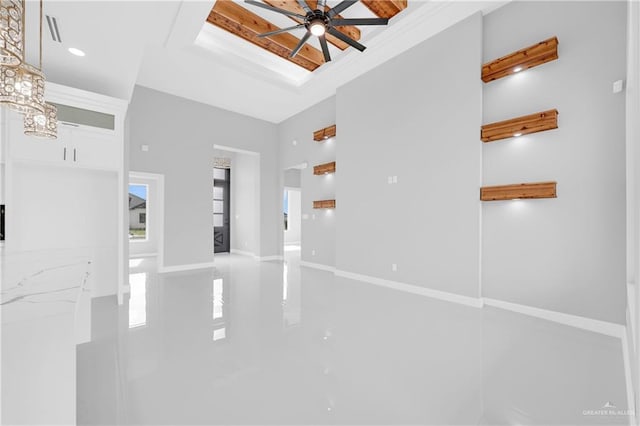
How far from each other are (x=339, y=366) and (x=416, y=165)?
3.28m

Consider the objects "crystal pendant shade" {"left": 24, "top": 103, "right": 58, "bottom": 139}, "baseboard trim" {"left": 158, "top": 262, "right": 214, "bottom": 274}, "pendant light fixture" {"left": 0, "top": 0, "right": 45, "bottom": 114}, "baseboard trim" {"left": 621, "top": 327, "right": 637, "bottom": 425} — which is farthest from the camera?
"baseboard trim" {"left": 158, "top": 262, "right": 214, "bottom": 274}

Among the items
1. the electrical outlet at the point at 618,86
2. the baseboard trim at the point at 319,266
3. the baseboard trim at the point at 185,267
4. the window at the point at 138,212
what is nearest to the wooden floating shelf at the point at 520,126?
the electrical outlet at the point at 618,86

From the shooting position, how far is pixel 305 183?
7008mm

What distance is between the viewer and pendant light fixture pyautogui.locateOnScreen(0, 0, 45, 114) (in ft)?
5.20

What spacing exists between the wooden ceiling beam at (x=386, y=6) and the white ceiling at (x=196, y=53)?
10 centimetres

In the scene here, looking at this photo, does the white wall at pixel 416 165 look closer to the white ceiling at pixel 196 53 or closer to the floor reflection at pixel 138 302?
the white ceiling at pixel 196 53

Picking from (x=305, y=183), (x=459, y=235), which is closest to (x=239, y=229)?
(x=305, y=183)

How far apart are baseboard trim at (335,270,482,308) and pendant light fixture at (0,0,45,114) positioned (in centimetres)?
464

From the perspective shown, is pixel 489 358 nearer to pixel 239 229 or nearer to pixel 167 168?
pixel 167 168

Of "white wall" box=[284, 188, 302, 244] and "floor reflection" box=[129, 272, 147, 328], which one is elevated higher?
"white wall" box=[284, 188, 302, 244]

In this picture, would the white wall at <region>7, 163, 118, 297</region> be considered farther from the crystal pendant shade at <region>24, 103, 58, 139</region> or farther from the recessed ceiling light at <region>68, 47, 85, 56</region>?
the recessed ceiling light at <region>68, 47, 85, 56</region>

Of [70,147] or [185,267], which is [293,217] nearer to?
[185,267]

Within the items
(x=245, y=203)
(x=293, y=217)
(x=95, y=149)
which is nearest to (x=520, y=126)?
(x=95, y=149)

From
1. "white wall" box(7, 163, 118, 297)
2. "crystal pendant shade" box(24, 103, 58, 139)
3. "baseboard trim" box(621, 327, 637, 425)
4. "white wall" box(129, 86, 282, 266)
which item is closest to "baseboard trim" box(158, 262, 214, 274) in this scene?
"white wall" box(129, 86, 282, 266)
